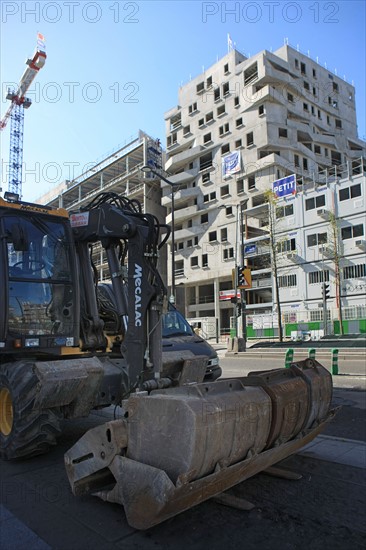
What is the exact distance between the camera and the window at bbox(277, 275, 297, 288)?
49.8 metres

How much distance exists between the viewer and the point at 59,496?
4406 millimetres

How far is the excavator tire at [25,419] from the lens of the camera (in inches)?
201

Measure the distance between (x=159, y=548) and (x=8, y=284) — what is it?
3817 millimetres

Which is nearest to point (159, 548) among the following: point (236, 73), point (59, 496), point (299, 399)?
point (59, 496)

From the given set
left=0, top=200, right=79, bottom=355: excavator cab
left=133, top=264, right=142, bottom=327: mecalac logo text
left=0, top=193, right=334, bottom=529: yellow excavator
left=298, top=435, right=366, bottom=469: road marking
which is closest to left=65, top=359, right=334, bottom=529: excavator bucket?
left=0, top=193, right=334, bottom=529: yellow excavator

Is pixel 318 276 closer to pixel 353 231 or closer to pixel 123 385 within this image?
pixel 353 231

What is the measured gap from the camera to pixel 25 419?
514cm

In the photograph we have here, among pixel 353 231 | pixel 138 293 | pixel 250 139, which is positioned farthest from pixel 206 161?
pixel 138 293

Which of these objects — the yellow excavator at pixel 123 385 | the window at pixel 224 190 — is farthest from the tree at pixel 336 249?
the yellow excavator at pixel 123 385

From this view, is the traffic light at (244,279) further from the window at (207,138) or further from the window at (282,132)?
the window at (207,138)

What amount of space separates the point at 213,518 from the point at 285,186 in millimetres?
50457

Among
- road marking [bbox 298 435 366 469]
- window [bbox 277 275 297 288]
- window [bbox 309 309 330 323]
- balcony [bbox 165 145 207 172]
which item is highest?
balcony [bbox 165 145 207 172]

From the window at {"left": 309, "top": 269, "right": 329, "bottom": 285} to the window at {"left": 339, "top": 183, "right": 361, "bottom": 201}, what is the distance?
313 inches

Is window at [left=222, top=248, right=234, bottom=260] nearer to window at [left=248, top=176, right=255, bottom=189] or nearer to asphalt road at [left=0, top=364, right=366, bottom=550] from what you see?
window at [left=248, top=176, right=255, bottom=189]
